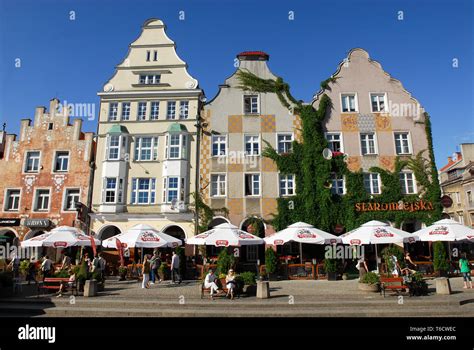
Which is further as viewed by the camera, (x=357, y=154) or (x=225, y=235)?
(x=357, y=154)

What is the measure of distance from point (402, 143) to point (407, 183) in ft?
11.0

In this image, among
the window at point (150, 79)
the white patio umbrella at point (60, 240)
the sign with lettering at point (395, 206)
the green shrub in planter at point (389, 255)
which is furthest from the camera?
the window at point (150, 79)

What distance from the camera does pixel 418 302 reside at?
496 inches

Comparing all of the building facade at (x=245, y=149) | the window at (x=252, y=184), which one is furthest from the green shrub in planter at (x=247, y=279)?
the window at (x=252, y=184)

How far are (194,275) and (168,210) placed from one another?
571cm

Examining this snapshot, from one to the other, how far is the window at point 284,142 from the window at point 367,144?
5.80 m

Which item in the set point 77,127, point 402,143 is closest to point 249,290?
point 402,143

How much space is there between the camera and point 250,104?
90.2 feet

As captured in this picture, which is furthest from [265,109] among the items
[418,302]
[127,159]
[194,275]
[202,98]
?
[418,302]

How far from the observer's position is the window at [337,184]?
25656 millimetres

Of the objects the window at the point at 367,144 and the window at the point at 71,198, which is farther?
the window at the point at 367,144

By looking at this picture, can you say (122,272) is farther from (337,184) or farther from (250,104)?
(337,184)

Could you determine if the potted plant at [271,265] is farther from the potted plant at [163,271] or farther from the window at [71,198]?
the window at [71,198]
